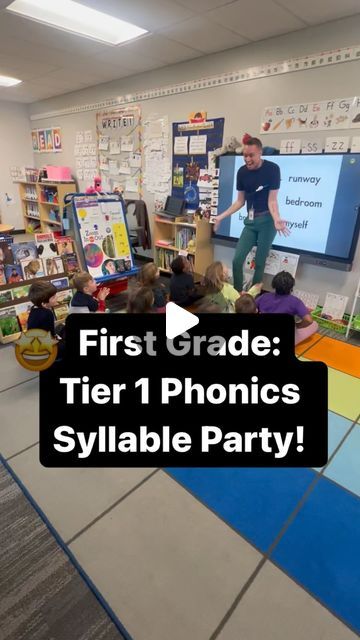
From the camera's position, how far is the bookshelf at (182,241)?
14.4 feet

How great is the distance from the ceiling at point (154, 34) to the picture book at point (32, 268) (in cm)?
201

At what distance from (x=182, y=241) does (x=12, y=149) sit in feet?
16.7

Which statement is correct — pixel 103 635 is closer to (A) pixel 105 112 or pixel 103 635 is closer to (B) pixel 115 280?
(B) pixel 115 280

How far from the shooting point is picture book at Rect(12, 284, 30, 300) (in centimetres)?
310

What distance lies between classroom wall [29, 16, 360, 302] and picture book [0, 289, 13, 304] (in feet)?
8.37

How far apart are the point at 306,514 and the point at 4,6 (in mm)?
4151

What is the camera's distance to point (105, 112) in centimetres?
536

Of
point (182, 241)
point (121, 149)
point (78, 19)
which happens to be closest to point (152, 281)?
point (182, 241)

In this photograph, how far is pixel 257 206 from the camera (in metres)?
3.80

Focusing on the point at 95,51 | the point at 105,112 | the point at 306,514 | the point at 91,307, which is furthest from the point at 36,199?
the point at 306,514

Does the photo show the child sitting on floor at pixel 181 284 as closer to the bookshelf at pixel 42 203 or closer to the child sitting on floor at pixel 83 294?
the child sitting on floor at pixel 83 294

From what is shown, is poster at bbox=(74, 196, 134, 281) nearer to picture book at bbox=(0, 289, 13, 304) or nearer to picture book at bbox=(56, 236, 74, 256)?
picture book at bbox=(56, 236, 74, 256)

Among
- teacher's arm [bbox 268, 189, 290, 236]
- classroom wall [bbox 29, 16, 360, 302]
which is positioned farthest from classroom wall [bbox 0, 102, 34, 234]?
teacher's arm [bbox 268, 189, 290, 236]

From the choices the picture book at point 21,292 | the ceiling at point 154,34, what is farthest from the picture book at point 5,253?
the ceiling at point 154,34
